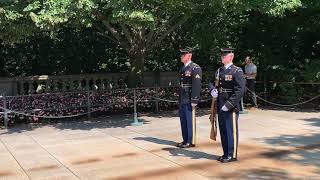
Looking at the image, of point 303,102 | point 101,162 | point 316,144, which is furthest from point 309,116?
point 101,162

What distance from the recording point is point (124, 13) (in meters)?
10.4

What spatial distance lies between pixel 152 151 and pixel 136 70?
20.1ft

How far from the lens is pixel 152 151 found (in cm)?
895

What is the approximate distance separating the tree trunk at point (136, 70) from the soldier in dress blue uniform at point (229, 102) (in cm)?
678

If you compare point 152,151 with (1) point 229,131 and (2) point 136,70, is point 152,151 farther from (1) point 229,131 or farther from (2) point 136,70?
(2) point 136,70

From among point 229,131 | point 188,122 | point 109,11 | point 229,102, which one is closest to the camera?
point 229,102

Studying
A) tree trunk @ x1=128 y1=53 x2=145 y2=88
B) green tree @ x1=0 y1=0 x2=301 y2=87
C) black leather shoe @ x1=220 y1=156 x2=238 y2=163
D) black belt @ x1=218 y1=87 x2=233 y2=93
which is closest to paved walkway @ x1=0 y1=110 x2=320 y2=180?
black leather shoe @ x1=220 y1=156 x2=238 y2=163

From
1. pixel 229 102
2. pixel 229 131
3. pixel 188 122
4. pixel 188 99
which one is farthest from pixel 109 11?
pixel 229 131

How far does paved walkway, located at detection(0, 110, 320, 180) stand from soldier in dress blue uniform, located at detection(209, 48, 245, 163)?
292mm

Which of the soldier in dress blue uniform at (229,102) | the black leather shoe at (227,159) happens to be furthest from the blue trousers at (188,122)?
the black leather shoe at (227,159)

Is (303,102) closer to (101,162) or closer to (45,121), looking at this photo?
(45,121)

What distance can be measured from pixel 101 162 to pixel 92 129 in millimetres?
3689

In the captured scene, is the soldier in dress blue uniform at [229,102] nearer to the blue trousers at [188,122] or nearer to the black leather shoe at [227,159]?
the black leather shoe at [227,159]

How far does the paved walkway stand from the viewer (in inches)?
293
